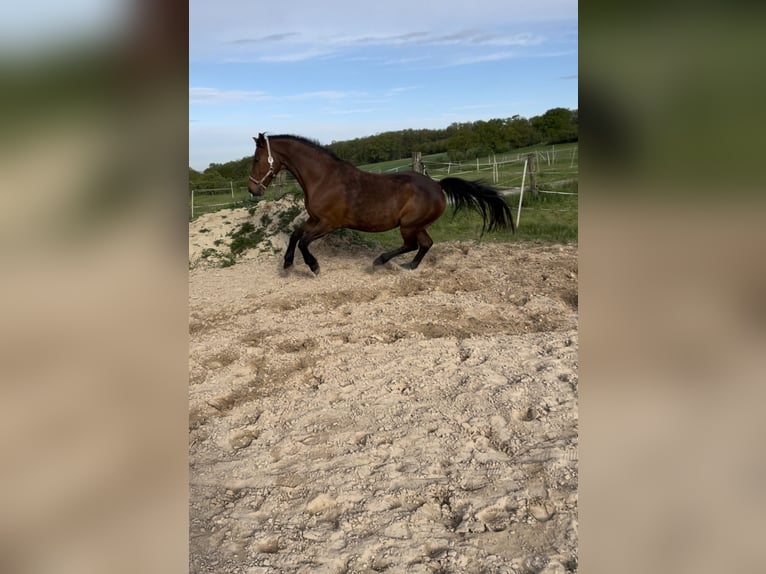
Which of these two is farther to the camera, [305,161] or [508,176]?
[508,176]

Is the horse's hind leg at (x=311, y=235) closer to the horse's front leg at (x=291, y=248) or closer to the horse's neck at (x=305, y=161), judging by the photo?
the horse's front leg at (x=291, y=248)

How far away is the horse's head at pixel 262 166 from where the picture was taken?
6.61 m

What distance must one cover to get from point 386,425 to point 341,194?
149 inches

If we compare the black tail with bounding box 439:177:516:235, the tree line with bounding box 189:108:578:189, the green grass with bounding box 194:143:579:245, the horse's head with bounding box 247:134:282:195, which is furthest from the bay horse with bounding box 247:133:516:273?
the tree line with bounding box 189:108:578:189

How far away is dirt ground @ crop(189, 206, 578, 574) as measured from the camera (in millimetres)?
2262

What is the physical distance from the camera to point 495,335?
4.88 metres

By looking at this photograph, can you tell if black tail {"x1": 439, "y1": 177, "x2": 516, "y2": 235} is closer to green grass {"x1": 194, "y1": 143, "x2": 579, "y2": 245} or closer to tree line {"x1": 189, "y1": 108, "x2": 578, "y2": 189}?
green grass {"x1": 194, "y1": 143, "x2": 579, "y2": 245}

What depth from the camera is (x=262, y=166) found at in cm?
668

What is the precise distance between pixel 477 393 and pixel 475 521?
1375 millimetres
